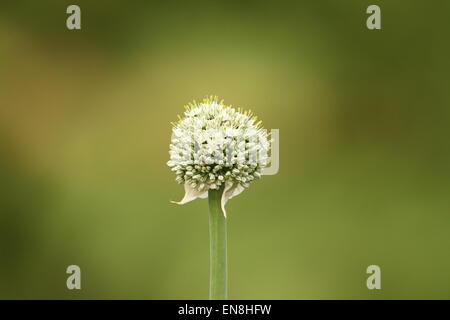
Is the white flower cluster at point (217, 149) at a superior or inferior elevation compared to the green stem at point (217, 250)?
superior

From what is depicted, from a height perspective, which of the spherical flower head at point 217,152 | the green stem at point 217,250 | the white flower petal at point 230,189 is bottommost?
the green stem at point 217,250

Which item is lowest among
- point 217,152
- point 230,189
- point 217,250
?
point 217,250

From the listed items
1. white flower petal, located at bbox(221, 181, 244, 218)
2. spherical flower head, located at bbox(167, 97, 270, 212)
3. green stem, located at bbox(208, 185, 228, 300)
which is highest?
spherical flower head, located at bbox(167, 97, 270, 212)

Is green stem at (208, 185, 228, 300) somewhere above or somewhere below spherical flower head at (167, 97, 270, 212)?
below

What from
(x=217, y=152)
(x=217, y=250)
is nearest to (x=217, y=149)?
(x=217, y=152)

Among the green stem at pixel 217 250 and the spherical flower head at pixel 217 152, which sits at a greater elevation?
the spherical flower head at pixel 217 152

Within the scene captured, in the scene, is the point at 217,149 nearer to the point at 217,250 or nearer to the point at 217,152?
the point at 217,152
